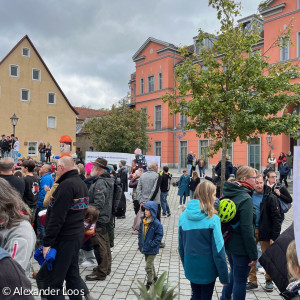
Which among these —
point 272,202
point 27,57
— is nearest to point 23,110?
point 27,57

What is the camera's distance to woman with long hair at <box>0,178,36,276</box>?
2363mm

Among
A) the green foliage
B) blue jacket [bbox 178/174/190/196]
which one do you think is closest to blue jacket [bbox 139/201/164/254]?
the green foliage

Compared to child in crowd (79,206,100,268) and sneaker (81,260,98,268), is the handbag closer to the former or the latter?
child in crowd (79,206,100,268)

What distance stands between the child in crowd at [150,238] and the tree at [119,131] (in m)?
28.5

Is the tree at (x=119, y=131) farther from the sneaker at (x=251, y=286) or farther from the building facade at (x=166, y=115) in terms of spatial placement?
the sneaker at (x=251, y=286)

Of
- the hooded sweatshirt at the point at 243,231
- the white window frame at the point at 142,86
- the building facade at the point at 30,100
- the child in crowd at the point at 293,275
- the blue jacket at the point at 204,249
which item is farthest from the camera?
the white window frame at the point at 142,86

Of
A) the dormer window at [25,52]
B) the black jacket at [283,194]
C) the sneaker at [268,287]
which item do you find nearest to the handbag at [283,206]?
the black jacket at [283,194]

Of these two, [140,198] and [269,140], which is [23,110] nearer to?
[269,140]

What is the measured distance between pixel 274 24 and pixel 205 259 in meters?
29.5

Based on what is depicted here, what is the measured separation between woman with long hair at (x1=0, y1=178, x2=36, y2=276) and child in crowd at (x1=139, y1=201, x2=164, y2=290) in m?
2.78

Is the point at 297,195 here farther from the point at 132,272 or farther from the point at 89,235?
the point at 132,272

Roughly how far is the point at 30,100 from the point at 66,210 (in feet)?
122

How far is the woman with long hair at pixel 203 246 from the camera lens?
11.5 ft

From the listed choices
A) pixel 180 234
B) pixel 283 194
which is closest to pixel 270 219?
pixel 283 194
